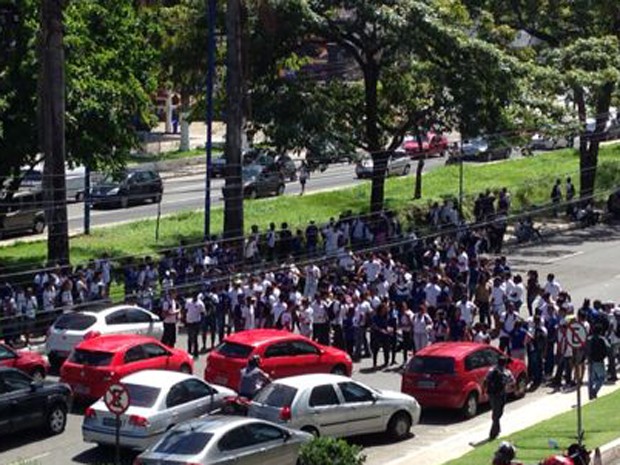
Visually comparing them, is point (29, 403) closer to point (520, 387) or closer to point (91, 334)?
point (91, 334)

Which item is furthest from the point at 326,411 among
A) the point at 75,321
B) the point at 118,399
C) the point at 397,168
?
the point at 397,168

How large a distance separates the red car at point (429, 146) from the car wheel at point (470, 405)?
843 inches

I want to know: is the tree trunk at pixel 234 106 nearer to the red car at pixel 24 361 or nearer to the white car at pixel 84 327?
the white car at pixel 84 327

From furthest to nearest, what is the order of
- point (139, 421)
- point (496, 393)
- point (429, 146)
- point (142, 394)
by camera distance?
point (429, 146), point (496, 393), point (142, 394), point (139, 421)

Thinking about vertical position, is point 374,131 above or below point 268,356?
above

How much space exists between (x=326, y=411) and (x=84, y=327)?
275 inches

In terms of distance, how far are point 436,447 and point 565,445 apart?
3.19 m

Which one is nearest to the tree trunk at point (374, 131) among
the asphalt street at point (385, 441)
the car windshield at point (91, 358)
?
the asphalt street at point (385, 441)

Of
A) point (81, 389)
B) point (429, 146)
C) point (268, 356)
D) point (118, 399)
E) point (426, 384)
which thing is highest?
point (429, 146)

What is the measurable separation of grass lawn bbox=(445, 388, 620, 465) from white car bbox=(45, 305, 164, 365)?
8.82 metres

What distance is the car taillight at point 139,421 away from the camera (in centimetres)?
2172

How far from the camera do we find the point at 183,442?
19406mm

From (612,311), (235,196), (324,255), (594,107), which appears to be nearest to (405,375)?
(612,311)

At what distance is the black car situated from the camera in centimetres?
2283
